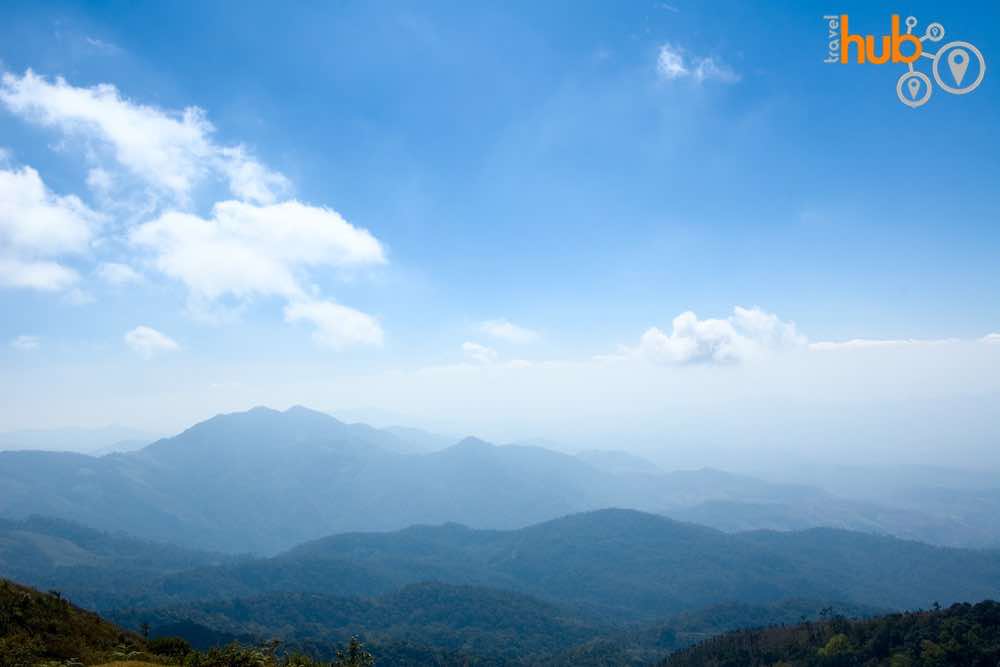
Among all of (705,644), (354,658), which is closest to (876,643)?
(705,644)

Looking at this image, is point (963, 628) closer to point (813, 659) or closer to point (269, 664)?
point (813, 659)

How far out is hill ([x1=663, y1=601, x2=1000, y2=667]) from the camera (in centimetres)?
10338

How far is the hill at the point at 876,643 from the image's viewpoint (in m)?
103

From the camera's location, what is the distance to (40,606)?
34.3 metres

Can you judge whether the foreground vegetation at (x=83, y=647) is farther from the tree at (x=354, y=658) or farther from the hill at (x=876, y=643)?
the hill at (x=876, y=643)

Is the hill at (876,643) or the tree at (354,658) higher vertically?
the tree at (354,658)

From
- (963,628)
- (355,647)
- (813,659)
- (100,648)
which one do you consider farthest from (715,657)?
(100,648)

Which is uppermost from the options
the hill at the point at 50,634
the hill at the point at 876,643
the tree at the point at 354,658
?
the hill at the point at 50,634

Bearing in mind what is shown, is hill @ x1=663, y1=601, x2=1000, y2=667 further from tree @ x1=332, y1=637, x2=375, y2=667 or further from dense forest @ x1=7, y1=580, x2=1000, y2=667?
tree @ x1=332, y1=637, x2=375, y2=667

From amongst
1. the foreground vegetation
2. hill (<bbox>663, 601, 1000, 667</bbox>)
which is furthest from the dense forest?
hill (<bbox>663, 601, 1000, 667</bbox>)

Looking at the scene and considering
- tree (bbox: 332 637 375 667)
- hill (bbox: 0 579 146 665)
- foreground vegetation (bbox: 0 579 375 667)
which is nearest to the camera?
foreground vegetation (bbox: 0 579 375 667)

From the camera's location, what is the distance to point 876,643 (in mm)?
120438

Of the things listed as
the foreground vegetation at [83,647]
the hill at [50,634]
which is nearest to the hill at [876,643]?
the foreground vegetation at [83,647]

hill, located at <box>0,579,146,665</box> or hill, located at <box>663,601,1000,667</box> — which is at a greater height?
hill, located at <box>0,579,146,665</box>
